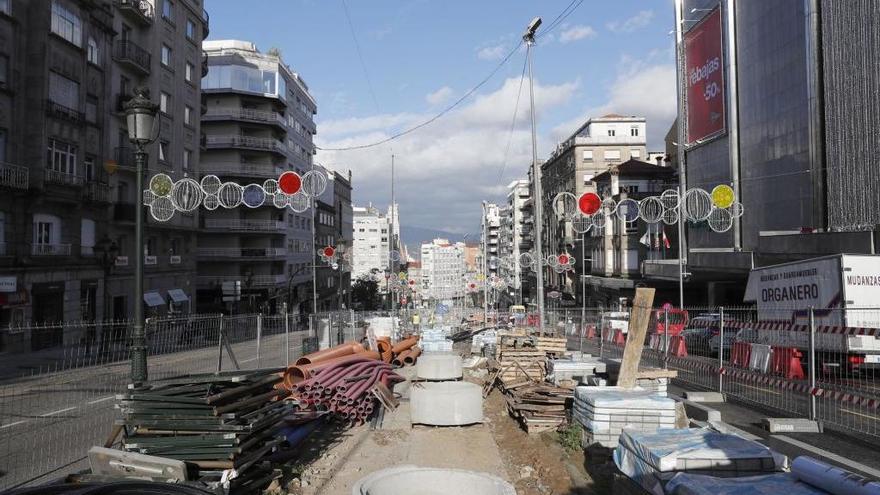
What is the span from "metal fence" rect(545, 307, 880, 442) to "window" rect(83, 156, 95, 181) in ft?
92.7

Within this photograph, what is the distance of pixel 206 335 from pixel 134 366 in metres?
6.73

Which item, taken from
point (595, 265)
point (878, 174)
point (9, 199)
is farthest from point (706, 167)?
point (9, 199)

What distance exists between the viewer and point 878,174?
2572 cm

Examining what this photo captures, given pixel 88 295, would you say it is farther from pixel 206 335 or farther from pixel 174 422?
pixel 174 422

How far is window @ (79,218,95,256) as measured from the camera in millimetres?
30031

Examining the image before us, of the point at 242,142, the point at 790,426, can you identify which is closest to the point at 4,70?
the point at 790,426

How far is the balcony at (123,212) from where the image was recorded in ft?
110

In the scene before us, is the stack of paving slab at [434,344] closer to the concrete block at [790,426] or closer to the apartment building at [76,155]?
the apartment building at [76,155]

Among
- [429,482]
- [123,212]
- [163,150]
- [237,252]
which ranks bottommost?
[429,482]

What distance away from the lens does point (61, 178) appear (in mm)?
27938

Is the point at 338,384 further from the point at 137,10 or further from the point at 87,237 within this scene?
the point at 137,10

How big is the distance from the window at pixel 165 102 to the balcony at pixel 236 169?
16385 mm

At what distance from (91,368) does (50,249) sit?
17.8 m

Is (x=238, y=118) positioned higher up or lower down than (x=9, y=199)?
higher up
